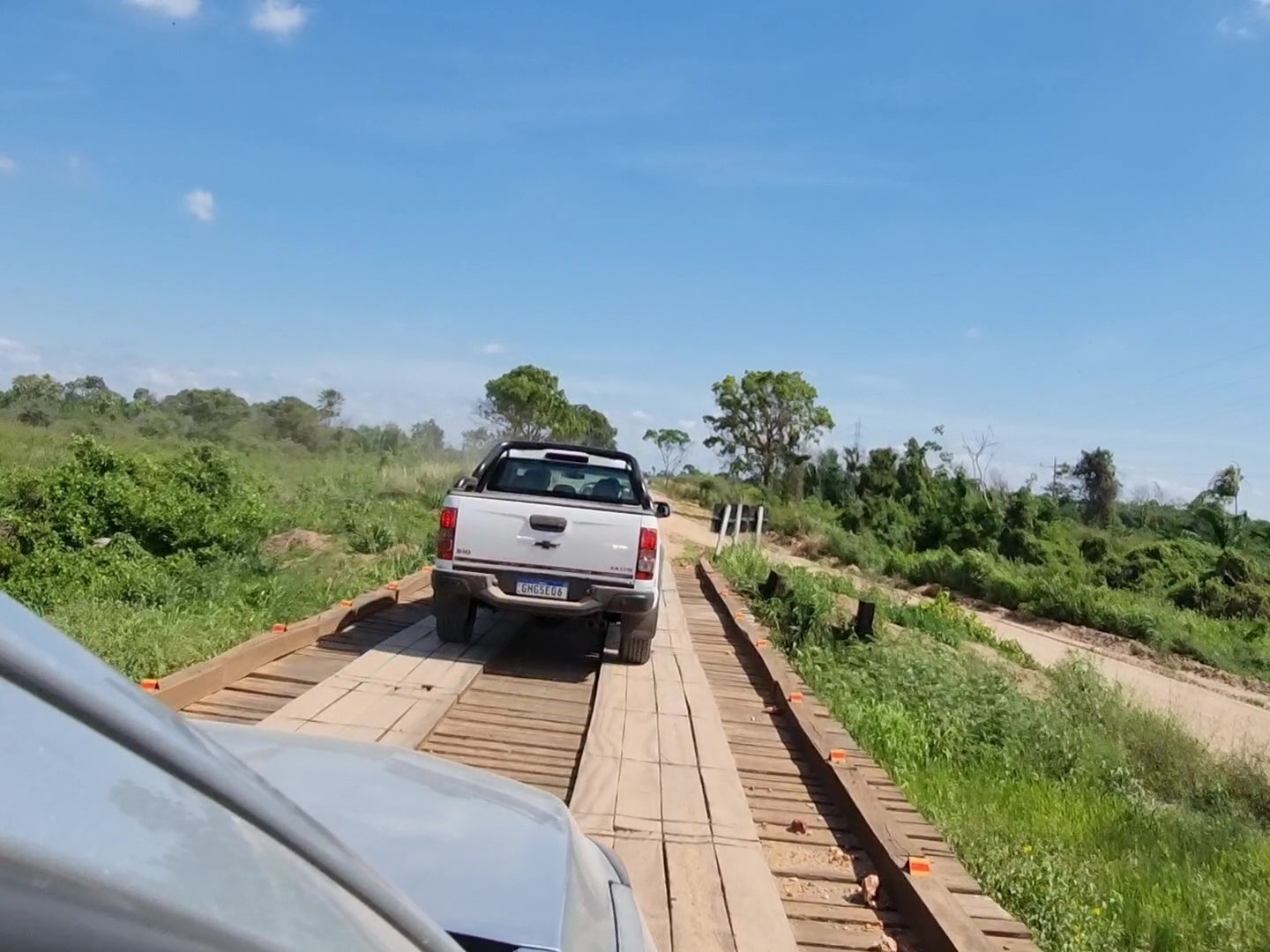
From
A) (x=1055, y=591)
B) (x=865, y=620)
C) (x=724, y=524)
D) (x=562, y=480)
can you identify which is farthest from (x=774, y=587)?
(x=1055, y=591)

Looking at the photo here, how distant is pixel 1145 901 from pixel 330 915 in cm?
515

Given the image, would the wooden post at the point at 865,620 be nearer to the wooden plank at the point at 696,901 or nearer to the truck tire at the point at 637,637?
the truck tire at the point at 637,637

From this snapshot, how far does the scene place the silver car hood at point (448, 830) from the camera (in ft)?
5.62

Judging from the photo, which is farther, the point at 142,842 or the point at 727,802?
the point at 727,802

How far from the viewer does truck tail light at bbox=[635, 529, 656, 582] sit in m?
7.71

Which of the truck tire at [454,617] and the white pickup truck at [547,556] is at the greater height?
the white pickup truck at [547,556]

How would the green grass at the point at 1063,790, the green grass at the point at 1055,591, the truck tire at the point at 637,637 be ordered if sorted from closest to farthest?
the green grass at the point at 1063,790 < the truck tire at the point at 637,637 < the green grass at the point at 1055,591

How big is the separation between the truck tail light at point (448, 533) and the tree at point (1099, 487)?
151ft

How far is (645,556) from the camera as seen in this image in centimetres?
773

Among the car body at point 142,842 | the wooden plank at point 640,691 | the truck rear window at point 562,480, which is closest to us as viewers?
the car body at point 142,842

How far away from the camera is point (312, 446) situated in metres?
38.0

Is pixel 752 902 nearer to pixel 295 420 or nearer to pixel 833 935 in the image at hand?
pixel 833 935

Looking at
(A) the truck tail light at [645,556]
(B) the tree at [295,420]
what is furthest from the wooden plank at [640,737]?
(B) the tree at [295,420]

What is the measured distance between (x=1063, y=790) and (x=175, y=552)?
10.5 metres
